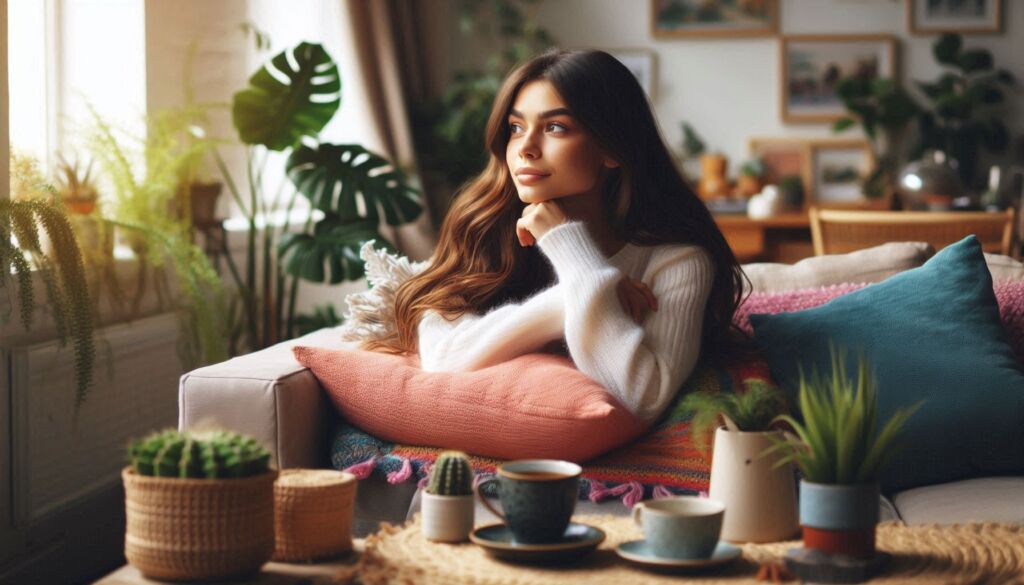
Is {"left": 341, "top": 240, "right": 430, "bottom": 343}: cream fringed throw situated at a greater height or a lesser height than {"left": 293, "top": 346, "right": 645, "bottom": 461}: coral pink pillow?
greater

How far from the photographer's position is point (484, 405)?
1.71m

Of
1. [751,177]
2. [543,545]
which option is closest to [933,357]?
[543,545]

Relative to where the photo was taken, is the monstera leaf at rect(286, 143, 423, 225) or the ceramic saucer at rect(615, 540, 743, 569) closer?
the ceramic saucer at rect(615, 540, 743, 569)

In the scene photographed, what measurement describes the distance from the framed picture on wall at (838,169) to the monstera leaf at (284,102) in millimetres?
2593

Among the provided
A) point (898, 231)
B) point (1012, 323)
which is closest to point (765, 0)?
point (898, 231)

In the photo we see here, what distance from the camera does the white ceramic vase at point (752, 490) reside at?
1320mm

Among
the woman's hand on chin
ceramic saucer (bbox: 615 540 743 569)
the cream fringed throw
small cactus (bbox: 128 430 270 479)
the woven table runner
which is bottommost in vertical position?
Answer: the woven table runner

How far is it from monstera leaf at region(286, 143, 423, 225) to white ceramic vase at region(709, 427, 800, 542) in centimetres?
214

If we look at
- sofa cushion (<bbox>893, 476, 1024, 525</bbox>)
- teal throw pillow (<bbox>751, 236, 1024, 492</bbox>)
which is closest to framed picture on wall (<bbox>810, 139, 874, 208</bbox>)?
teal throw pillow (<bbox>751, 236, 1024, 492</bbox>)

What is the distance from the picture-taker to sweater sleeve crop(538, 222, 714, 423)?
5.65 feet

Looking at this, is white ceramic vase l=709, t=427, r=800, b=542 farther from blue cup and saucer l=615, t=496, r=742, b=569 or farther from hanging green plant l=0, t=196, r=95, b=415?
hanging green plant l=0, t=196, r=95, b=415

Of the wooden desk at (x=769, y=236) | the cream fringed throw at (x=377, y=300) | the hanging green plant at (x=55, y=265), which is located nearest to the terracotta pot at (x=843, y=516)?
the cream fringed throw at (x=377, y=300)

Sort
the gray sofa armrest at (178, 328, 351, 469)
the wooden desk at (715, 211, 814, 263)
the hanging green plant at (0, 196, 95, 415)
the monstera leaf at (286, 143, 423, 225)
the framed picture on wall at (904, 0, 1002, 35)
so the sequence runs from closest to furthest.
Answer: the gray sofa armrest at (178, 328, 351, 469) < the hanging green plant at (0, 196, 95, 415) < the monstera leaf at (286, 143, 423, 225) < the wooden desk at (715, 211, 814, 263) < the framed picture on wall at (904, 0, 1002, 35)

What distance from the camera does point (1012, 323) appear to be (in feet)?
6.64
